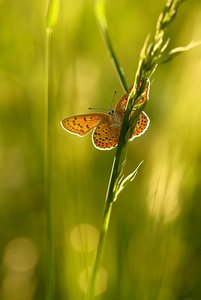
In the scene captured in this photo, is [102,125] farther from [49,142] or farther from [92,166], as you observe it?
[92,166]

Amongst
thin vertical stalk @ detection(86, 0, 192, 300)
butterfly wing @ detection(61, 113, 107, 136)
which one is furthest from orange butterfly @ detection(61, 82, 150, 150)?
thin vertical stalk @ detection(86, 0, 192, 300)

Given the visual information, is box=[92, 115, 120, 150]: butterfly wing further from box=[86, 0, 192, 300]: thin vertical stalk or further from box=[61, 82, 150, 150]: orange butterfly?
box=[86, 0, 192, 300]: thin vertical stalk

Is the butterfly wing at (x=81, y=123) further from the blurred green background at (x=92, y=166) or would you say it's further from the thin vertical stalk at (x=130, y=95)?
the thin vertical stalk at (x=130, y=95)

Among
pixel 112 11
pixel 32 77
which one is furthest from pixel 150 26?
pixel 32 77

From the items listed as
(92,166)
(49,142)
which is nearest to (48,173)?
(49,142)

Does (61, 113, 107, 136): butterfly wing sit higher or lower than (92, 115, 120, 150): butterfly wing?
higher

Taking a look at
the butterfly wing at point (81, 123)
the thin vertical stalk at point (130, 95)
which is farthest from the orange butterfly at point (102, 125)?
the thin vertical stalk at point (130, 95)

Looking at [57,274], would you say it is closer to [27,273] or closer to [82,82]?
[27,273]
